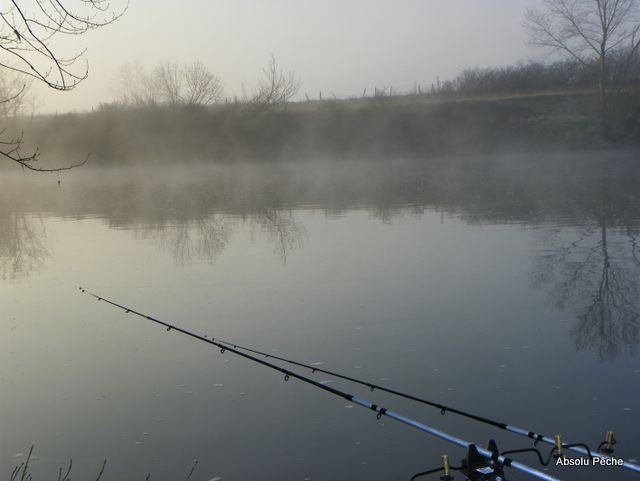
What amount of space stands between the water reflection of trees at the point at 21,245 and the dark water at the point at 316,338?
0.08 meters

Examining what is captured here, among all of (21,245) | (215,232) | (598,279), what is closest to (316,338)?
(598,279)

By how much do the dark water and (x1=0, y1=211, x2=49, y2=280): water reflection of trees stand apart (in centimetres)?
8

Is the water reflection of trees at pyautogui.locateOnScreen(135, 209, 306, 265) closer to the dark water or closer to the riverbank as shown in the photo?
the dark water

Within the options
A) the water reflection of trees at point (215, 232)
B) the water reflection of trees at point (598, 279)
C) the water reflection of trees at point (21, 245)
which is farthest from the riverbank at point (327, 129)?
the water reflection of trees at point (598, 279)

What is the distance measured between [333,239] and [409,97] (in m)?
34.8

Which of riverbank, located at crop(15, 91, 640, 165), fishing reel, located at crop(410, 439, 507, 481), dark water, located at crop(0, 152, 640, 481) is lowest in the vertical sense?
dark water, located at crop(0, 152, 640, 481)

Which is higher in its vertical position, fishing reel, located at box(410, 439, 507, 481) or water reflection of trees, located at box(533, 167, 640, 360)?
fishing reel, located at box(410, 439, 507, 481)

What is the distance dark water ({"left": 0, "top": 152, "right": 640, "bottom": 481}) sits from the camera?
4.52 m

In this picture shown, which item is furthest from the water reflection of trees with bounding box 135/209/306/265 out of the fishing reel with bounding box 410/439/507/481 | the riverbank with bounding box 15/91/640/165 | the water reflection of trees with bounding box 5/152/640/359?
the riverbank with bounding box 15/91/640/165

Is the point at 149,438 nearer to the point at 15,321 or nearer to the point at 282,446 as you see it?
the point at 282,446

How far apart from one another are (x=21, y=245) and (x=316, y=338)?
8.51 meters

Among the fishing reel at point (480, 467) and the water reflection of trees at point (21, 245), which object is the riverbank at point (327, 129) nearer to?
the water reflection of trees at point (21, 245)

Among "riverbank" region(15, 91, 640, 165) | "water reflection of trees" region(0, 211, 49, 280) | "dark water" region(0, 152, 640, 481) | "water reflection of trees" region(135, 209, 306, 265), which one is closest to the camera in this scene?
"dark water" region(0, 152, 640, 481)

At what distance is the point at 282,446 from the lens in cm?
451
